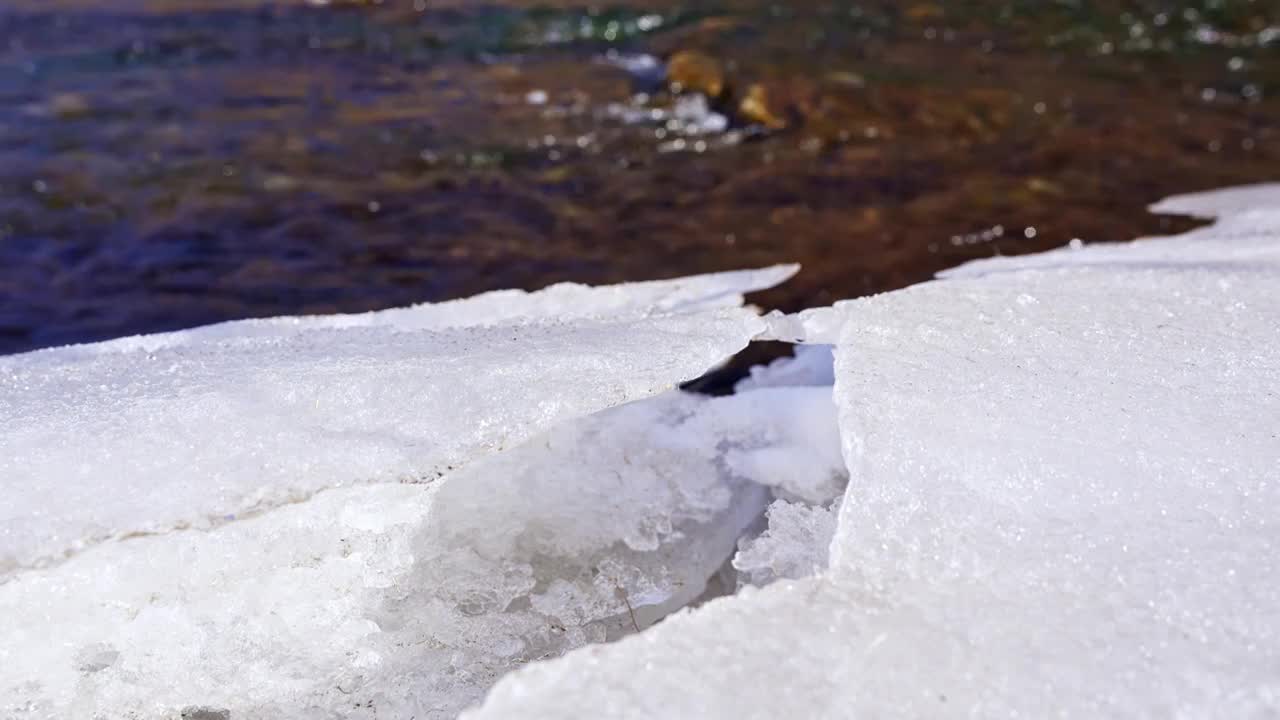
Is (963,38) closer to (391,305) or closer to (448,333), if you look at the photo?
(391,305)

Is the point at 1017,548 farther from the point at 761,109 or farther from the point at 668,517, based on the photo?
the point at 761,109

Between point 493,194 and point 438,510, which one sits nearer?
point 438,510

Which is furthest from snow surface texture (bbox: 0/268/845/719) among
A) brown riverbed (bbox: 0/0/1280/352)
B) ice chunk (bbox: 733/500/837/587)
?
brown riverbed (bbox: 0/0/1280/352)

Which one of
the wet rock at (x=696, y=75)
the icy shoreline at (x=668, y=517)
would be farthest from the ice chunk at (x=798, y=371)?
the wet rock at (x=696, y=75)

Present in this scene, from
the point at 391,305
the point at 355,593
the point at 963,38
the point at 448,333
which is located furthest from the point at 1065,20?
the point at 355,593

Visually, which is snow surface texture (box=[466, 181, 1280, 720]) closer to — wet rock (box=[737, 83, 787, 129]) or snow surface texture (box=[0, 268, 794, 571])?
snow surface texture (box=[0, 268, 794, 571])

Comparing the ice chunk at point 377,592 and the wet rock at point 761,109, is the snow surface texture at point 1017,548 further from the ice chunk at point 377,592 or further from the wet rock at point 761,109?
the wet rock at point 761,109

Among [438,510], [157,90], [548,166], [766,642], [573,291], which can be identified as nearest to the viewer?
[766,642]

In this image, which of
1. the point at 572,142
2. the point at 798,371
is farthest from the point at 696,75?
the point at 798,371
